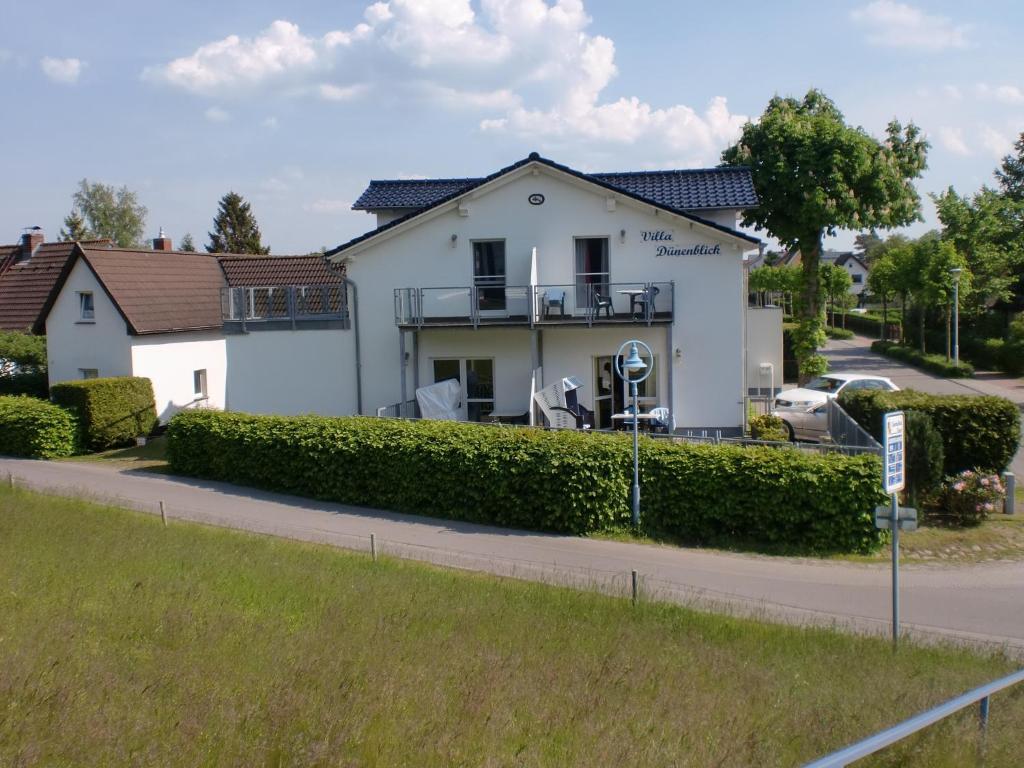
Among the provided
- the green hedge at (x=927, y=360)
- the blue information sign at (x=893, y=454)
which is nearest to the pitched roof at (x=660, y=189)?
the blue information sign at (x=893, y=454)

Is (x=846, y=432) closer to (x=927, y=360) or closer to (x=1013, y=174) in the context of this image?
(x=927, y=360)

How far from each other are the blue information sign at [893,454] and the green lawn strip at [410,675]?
5.57ft

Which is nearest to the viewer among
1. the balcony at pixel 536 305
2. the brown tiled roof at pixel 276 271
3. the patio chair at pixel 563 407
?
the patio chair at pixel 563 407

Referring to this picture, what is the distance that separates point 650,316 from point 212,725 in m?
16.8

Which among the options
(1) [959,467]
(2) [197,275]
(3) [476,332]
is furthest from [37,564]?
Answer: (2) [197,275]

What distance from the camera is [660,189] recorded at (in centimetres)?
2461

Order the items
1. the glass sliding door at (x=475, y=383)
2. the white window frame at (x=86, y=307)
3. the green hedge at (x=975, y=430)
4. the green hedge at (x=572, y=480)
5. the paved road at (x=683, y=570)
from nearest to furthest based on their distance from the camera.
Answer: the paved road at (x=683, y=570), the green hedge at (x=572, y=480), the green hedge at (x=975, y=430), the glass sliding door at (x=475, y=383), the white window frame at (x=86, y=307)

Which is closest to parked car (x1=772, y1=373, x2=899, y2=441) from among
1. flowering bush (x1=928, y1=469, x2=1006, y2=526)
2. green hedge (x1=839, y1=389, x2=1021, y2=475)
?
green hedge (x1=839, y1=389, x2=1021, y2=475)

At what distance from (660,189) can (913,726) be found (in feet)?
68.4

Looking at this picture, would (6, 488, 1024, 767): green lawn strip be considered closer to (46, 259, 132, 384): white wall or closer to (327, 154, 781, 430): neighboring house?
(327, 154, 781, 430): neighboring house

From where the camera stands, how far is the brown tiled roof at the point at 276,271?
1224 inches

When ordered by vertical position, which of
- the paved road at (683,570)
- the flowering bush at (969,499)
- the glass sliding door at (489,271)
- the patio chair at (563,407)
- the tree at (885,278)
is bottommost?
the paved road at (683,570)

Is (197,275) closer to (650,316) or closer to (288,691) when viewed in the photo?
(650,316)

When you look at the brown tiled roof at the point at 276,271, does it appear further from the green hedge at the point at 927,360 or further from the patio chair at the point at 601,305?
the green hedge at the point at 927,360
